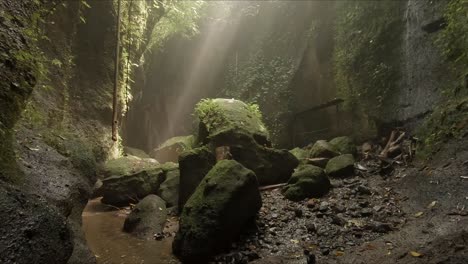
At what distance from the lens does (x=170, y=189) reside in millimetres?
8773

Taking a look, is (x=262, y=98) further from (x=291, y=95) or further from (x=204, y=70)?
(x=204, y=70)

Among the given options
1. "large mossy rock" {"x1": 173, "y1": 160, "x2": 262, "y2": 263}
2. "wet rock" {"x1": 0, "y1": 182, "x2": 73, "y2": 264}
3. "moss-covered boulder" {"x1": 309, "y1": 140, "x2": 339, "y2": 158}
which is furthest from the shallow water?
"moss-covered boulder" {"x1": 309, "y1": 140, "x2": 339, "y2": 158}

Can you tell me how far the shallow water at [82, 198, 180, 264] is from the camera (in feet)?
17.7

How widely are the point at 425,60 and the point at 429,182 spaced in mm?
4625

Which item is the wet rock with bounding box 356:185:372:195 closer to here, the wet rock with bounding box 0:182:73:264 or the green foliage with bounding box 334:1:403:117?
the green foliage with bounding box 334:1:403:117

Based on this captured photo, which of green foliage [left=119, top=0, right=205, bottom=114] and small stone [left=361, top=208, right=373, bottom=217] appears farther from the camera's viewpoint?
green foliage [left=119, top=0, right=205, bottom=114]

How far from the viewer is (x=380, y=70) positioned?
10875 mm

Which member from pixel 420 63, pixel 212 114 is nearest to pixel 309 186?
pixel 212 114

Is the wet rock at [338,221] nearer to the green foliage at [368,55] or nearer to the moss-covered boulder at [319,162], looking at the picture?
the moss-covered boulder at [319,162]

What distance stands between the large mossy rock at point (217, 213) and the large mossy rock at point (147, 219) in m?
1.32

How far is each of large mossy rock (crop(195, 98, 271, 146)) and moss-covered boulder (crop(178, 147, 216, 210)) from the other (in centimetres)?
133

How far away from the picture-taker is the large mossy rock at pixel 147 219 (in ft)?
22.0

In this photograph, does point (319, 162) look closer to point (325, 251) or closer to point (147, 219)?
point (325, 251)

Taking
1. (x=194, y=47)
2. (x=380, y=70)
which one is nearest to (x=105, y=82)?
(x=194, y=47)
